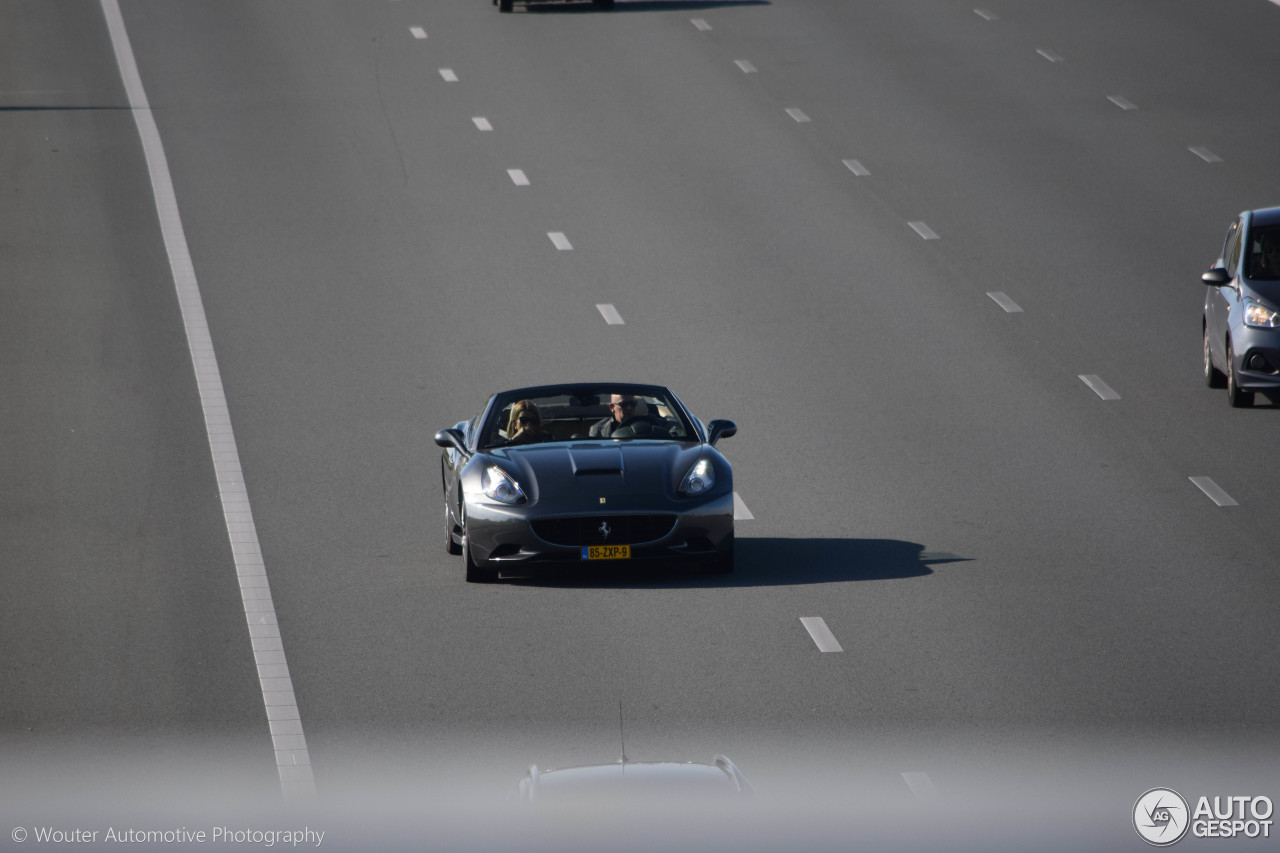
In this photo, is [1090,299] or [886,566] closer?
[886,566]

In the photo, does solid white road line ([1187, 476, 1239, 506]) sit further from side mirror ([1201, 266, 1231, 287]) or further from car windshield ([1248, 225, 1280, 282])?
car windshield ([1248, 225, 1280, 282])

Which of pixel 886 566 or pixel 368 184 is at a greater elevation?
pixel 886 566

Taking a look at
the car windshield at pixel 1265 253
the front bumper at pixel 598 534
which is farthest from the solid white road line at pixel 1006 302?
the front bumper at pixel 598 534

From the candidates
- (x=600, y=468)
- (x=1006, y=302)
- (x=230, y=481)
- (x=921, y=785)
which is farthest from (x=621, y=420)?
(x=1006, y=302)

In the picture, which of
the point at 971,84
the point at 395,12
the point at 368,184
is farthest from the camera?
the point at 395,12

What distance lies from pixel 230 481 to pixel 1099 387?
857cm

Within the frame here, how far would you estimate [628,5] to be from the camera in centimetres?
3903

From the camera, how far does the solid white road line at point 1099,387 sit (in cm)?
1933

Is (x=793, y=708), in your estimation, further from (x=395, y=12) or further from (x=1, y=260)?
(x=395, y=12)

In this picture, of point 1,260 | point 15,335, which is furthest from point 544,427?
point 1,260

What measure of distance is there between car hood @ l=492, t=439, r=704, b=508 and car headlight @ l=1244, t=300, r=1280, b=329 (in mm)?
7214

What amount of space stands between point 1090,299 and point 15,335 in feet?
39.7

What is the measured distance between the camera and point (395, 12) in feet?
124

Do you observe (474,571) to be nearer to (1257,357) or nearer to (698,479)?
(698,479)
